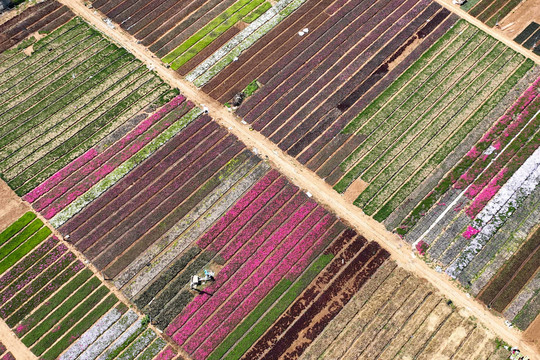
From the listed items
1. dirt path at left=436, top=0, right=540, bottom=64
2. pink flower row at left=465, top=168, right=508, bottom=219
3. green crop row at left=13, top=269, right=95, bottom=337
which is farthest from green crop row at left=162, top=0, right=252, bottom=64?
pink flower row at left=465, top=168, right=508, bottom=219

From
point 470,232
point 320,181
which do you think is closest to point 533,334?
point 470,232

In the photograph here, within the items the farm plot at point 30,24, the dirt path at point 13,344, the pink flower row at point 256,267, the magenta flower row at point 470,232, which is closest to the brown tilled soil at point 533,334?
the magenta flower row at point 470,232

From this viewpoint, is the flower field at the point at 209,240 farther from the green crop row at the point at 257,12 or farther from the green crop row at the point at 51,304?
the green crop row at the point at 257,12

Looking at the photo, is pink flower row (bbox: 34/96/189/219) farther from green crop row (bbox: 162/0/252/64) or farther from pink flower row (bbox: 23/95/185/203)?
green crop row (bbox: 162/0/252/64)

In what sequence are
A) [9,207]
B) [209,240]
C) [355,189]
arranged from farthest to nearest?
1. [355,189]
2. [9,207]
3. [209,240]

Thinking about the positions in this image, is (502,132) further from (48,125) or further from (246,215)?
(48,125)
